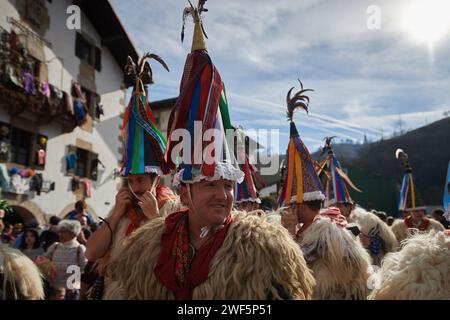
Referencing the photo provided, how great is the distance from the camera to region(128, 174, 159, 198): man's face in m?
3.22

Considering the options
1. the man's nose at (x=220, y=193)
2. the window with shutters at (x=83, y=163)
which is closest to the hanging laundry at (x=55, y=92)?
the window with shutters at (x=83, y=163)

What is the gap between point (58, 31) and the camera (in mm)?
14938

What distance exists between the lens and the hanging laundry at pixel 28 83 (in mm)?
12375

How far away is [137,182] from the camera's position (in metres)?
3.24

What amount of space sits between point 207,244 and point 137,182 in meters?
1.28

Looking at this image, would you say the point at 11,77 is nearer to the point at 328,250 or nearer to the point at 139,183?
the point at 139,183

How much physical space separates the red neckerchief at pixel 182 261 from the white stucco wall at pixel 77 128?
12.2 m

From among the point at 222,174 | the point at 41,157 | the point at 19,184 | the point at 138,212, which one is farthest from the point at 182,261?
the point at 41,157

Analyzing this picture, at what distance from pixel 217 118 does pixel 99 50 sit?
1707 cm

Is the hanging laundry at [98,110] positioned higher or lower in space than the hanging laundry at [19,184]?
higher

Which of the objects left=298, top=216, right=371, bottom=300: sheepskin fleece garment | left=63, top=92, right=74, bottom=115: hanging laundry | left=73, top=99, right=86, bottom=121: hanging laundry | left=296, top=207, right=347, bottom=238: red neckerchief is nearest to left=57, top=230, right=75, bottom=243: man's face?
left=296, top=207, right=347, bottom=238: red neckerchief

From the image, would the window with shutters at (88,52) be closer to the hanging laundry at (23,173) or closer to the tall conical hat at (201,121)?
the hanging laundry at (23,173)
